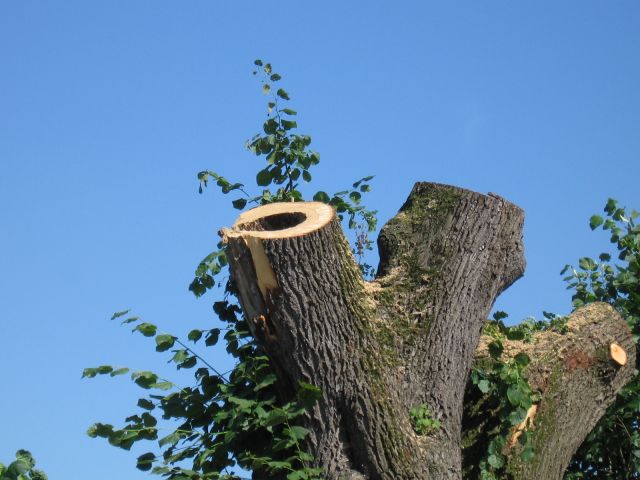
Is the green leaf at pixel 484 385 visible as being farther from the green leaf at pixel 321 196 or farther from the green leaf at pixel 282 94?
the green leaf at pixel 282 94

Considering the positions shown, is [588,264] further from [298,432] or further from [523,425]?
[298,432]

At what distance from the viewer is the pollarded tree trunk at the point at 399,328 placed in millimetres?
4898

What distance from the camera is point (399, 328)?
17.0 ft

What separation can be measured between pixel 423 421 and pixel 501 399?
67 centimetres

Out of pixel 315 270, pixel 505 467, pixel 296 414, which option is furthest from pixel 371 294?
pixel 505 467

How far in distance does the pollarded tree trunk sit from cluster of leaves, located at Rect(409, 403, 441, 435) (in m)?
0.03

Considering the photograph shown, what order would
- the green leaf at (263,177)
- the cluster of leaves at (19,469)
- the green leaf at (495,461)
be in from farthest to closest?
1. the green leaf at (263,177)
2. the green leaf at (495,461)
3. the cluster of leaves at (19,469)

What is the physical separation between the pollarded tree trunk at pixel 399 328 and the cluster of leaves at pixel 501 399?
0.09m

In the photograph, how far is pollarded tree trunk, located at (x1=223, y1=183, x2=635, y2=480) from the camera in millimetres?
4898

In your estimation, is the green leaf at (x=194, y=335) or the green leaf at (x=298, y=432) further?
the green leaf at (x=194, y=335)

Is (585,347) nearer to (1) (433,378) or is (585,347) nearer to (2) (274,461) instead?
(1) (433,378)

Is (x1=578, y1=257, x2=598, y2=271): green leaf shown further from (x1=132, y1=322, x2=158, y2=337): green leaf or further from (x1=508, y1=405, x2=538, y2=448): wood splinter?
(x1=132, y1=322, x2=158, y2=337): green leaf

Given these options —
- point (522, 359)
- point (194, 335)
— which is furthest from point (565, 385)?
point (194, 335)

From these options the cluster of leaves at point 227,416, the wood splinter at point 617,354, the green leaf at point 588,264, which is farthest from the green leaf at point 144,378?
the green leaf at point 588,264
